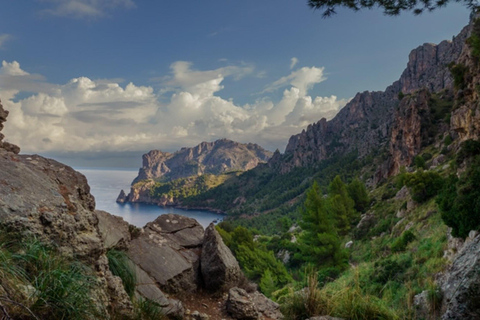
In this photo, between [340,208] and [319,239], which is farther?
[340,208]

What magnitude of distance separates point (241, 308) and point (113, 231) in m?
3.50

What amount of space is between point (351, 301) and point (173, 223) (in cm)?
608

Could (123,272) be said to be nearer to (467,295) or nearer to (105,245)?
(105,245)

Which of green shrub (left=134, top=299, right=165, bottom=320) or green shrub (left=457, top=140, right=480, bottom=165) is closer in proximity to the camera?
Result: green shrub (left=134, top=299, right=165, bottom=320)

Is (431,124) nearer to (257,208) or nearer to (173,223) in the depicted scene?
(173,223)

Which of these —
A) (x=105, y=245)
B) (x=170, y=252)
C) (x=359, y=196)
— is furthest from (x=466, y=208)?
(x=359, y=196)

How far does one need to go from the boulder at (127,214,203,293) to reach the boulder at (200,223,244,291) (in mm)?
271

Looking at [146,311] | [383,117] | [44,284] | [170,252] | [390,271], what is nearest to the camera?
[44,284]

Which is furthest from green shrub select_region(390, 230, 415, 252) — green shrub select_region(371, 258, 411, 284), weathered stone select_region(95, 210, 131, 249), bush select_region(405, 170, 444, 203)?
weathered stone select_region(95, 210, 131, 249)

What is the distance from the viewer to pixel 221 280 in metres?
7.42

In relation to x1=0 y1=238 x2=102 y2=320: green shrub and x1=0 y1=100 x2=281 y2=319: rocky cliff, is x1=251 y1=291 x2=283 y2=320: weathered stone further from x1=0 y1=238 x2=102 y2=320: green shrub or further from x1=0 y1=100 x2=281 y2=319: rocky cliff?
x1=0 y1=238 x2=102 y2=320: green shrub

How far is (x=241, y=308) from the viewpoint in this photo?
613 cm

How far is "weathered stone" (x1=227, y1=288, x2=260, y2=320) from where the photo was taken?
6.04m

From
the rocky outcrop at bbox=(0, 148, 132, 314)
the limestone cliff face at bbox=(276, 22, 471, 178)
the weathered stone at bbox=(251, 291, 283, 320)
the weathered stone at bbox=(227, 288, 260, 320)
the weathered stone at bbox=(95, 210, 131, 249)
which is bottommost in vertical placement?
the weathered stone at bbox=(251, 291, 283, 320)
